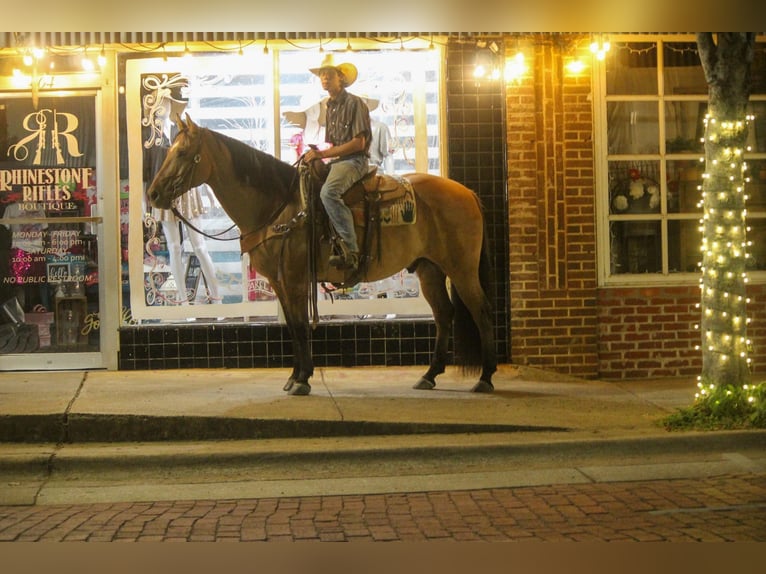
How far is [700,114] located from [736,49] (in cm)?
269

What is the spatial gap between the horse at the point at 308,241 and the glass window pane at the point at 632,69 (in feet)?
7.28

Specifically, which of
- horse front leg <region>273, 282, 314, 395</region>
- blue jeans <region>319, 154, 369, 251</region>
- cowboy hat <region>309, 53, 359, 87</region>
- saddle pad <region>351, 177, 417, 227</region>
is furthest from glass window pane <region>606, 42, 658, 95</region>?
horse front leg <region>273, 282, 314, 395</region>

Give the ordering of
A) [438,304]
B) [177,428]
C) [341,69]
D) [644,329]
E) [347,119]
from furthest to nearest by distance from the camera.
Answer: [644,329] < [438,304] < [341,69] < [347,119] < [177,428]

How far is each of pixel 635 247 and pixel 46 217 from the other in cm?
592

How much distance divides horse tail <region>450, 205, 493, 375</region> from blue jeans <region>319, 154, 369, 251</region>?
1192mm

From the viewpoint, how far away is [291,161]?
959 centimetres

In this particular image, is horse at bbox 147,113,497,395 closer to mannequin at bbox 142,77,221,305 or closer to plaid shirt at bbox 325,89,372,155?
plaid shirt at bbox 325,89,372,155

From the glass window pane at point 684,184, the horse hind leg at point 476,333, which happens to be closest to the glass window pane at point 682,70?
the glass window pane at point 684,184

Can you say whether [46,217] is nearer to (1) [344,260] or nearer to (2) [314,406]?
(1) [344,260]

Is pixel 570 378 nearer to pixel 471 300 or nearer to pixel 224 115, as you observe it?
pixel 471 300

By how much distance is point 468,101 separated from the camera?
947 cm

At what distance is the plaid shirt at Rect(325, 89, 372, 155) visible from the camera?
7895 mm

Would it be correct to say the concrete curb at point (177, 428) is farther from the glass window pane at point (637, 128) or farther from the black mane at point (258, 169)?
the glass window pane at point (637, 128)

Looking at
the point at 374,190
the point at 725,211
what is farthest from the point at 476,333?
the point at 725,211
